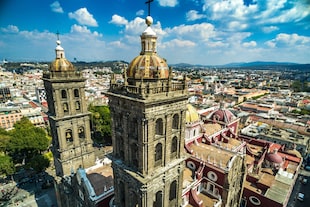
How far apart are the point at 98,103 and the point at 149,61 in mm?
72111

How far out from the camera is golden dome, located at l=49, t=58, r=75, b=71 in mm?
24016

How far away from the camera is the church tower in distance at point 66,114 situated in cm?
2417

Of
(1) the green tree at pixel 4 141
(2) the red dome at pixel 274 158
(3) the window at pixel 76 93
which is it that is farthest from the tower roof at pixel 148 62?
(1) the green tree at pixel 4 141

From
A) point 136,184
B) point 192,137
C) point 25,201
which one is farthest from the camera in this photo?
point 25,201

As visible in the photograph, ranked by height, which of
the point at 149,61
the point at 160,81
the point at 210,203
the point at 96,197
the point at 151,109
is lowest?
the point at 210,203

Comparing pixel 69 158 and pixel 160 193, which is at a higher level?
pixel 160 193

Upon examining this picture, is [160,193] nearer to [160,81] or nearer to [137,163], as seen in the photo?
[137,163]

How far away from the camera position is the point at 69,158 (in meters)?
26.8

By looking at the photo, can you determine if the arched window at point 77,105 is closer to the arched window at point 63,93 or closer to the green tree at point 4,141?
the arched window at point 63,93

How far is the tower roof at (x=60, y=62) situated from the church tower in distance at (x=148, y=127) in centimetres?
1269

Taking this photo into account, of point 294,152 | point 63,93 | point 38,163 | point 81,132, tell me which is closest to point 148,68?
point 63,93

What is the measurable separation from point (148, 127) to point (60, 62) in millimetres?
18179

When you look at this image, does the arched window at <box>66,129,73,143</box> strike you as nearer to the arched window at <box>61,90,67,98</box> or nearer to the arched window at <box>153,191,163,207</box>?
the arched window at <box>61,90,67,98</box>

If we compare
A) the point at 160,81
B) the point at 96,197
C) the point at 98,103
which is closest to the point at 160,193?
the point at 96,197
